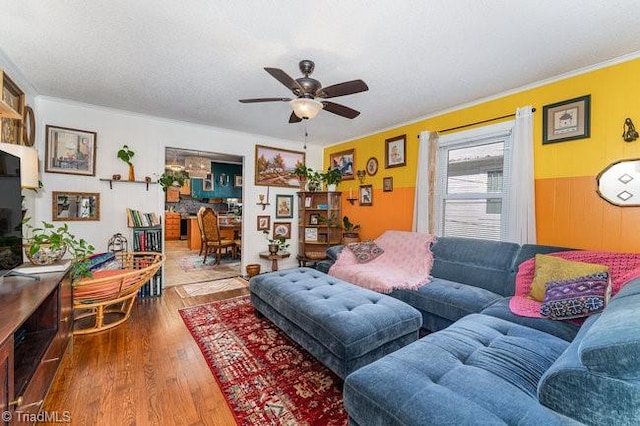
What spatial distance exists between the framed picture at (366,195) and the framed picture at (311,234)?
96 centimetres

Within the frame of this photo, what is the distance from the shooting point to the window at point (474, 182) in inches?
117

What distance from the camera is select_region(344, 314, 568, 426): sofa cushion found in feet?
3.16

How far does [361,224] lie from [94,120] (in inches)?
155

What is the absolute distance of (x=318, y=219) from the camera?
4758 millimetres

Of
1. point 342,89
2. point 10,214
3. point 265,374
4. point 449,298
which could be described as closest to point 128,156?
point 10,214

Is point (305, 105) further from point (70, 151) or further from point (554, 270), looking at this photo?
point (70, 151)

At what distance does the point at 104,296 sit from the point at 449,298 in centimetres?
307

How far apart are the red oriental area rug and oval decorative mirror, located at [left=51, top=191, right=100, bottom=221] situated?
1.89 metres

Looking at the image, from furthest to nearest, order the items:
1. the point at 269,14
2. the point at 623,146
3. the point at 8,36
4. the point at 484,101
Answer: the point at 484,101
the point at 623,146
the point at 8,36
the point at 269,14

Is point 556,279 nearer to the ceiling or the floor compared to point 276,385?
nearer to the ceiling

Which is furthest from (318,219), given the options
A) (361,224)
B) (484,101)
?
(484,101)

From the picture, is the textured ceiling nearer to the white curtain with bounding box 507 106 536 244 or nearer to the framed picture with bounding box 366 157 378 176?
the white curtain with bounding box 507 106 536 244

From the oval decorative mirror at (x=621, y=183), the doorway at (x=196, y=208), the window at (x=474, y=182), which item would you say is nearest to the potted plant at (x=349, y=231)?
the window at (x=474, y=182)

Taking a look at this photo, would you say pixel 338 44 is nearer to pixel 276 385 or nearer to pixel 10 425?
pixel 276 385
